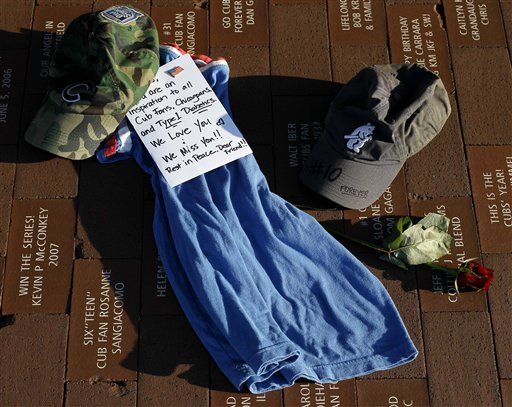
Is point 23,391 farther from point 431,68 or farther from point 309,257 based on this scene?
point 431,68

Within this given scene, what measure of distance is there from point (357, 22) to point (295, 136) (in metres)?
0.62

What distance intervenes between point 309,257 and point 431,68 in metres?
1.01

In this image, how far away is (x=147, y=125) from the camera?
277 centimetres

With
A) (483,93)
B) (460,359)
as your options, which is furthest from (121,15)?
(460,359)

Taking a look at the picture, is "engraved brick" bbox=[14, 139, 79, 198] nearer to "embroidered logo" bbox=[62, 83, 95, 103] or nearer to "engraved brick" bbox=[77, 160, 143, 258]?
"engraved brick" bbox=[77, 160, 143, 258]

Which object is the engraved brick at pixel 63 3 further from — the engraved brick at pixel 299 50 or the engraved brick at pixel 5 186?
the engraved brick at pixel 299 50

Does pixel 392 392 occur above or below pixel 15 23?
below

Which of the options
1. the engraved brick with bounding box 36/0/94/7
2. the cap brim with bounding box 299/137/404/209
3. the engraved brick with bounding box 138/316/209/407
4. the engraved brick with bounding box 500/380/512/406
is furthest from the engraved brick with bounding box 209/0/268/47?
the engraved brick with bounding box 500/380/512/406

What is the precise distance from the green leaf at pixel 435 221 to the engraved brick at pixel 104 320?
1.08m

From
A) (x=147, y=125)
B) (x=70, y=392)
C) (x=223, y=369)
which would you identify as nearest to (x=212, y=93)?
(x=147, y=125)

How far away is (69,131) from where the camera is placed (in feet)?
8.78

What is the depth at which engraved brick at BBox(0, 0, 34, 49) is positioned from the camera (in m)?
3.03

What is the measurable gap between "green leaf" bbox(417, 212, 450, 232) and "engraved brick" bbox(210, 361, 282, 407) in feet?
2.67

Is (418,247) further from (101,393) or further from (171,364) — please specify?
(101,393)
